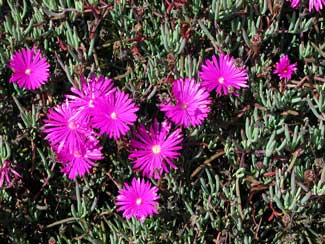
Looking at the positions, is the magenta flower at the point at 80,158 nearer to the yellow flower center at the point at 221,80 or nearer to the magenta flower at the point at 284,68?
the yellow flower center at the point at 221,80

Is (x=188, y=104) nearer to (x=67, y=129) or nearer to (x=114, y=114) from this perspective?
(x=114, y=114)

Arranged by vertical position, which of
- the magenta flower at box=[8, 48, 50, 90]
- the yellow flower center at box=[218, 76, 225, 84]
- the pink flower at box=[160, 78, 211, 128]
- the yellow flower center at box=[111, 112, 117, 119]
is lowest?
the yellow flower center at box=[111, 112, 117, 119]

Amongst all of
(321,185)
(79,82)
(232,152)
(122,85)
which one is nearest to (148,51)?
(122,85)

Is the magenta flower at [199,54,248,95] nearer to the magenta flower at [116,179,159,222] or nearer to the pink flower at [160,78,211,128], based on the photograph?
the pink flower at [160,78,211,128]

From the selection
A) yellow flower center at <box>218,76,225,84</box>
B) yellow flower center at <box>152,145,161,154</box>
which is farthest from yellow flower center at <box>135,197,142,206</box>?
yellow flower center at <box>218,76,225,84</box>

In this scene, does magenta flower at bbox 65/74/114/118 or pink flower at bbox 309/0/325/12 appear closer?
magenta flower at bbox 65/74/114/118

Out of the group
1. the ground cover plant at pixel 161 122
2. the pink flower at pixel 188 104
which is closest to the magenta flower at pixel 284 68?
the ground cover plant at pixel 161 122

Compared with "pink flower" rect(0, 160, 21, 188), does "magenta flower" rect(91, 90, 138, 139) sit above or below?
above

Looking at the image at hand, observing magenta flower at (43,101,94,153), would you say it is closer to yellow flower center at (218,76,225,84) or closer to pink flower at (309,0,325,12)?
yellow flower center at (218,76,225,84)

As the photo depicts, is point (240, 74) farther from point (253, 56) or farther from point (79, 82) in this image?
point (79, 82)
